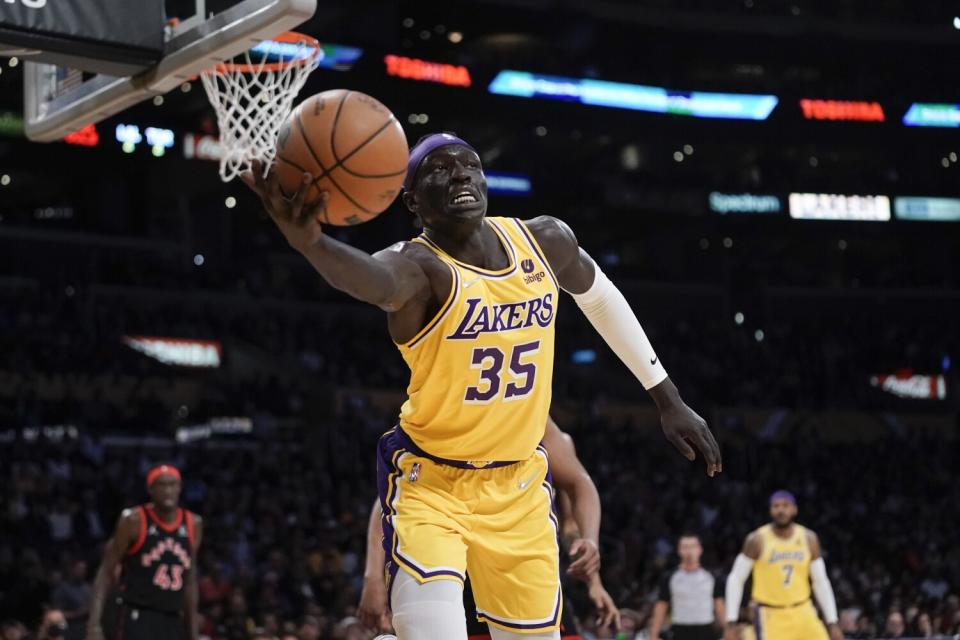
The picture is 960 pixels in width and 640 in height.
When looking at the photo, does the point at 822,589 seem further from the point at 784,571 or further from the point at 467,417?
the point at 467,417

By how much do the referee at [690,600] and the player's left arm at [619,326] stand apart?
715 cm

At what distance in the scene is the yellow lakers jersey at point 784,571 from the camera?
10812 mm

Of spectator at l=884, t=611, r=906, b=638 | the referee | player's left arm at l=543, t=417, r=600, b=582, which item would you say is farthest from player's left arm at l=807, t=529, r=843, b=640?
player's left arm at l=543, t=417, r=600, b=582

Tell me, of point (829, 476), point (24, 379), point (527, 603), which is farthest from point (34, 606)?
point (829, 476)

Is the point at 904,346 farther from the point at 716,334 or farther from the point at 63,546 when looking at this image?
the point at 63,546

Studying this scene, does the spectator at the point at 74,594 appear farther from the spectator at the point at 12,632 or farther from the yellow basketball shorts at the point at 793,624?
the yellow basketball shorts at the point at 793,624

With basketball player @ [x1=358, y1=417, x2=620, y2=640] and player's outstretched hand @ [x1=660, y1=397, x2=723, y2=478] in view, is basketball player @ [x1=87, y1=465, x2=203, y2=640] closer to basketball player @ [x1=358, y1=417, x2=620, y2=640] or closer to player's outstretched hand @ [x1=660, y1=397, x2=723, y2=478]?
basketball player @ [x1=358, y1=417, x2=620, y2=640]

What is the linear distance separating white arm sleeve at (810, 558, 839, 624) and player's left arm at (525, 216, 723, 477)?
6.09 metres

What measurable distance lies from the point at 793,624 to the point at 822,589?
47 cm

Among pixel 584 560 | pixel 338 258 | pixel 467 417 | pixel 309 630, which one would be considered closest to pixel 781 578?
pixel 309 630

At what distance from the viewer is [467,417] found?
4301 millimetres

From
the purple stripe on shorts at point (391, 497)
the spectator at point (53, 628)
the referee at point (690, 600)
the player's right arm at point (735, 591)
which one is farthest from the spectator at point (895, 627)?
the purple stripe on shorts at point (391, 497)

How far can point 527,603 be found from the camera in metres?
4.35

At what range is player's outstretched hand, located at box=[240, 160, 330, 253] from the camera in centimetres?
345
